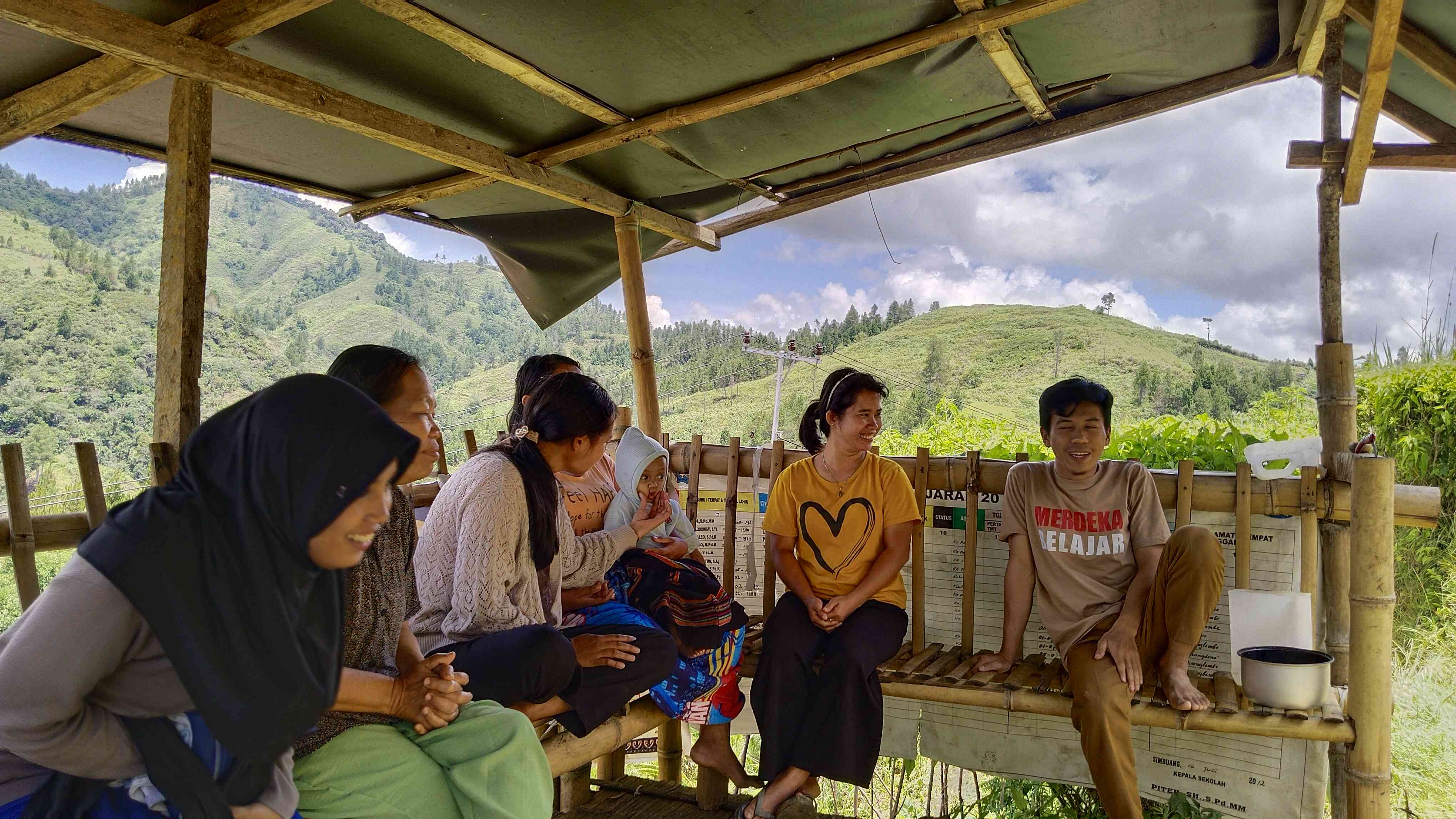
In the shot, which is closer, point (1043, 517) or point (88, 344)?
point (1043, 517)

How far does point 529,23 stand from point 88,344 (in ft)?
73.8

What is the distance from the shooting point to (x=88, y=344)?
20.4m

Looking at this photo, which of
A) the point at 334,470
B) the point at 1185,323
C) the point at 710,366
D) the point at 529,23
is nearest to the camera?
the point at 334,470

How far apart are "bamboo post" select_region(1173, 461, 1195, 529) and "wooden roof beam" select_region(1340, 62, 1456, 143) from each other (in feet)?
5.61

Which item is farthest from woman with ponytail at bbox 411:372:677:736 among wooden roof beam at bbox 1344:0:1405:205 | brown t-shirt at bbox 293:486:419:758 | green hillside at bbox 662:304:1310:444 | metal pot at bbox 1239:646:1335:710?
green hillside at bbox 662:304:1310:444

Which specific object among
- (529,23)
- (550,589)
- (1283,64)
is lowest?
(550,589)

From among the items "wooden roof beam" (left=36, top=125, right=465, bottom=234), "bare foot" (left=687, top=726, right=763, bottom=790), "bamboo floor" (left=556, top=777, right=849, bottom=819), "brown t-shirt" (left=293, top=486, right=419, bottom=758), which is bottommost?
"bamboo floor" (left=556, top=777, right=849, bottom=819)

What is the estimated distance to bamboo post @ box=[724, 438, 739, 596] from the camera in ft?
12.6

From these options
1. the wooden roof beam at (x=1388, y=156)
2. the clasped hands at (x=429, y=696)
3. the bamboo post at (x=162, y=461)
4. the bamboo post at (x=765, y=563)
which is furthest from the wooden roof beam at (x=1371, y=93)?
the bamboo post at (x=162, y=461)

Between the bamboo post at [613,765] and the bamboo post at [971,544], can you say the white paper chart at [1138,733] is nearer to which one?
the bamboo post at [971,544]

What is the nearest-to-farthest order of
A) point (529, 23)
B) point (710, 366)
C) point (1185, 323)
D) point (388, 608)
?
point (388, 608)
point (529, 23)
point (1185, 323)
point (710, 366)

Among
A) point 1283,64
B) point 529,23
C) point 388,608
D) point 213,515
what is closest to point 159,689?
point 213,515

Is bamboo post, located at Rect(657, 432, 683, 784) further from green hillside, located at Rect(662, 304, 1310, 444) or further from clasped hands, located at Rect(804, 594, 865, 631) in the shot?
green hillside, located at Rect(662, 304, 1310, 444)

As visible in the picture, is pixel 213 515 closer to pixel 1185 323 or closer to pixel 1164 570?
pixel 1164 570
